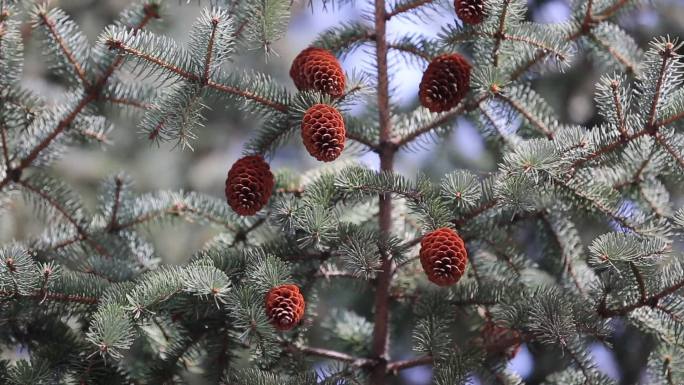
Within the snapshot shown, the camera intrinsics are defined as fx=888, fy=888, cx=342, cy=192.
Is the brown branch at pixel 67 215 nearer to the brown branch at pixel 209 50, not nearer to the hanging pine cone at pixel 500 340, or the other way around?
the brown branch at pixel 209 50

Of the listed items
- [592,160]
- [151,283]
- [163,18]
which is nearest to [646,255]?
[592,160]

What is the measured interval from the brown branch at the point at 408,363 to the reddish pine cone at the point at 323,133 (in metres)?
0.39

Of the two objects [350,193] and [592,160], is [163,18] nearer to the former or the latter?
[350,193]

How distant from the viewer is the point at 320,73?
4.49 ft

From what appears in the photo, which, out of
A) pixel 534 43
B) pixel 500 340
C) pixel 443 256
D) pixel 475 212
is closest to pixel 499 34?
pixel 534 43

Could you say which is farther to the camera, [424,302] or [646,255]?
[424,302]

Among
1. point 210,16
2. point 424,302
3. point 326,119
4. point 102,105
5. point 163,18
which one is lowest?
point 424,302

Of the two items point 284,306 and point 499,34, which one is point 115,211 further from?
point 499,34

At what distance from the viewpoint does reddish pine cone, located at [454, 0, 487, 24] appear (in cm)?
138

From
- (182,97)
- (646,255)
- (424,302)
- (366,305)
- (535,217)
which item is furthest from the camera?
(366,305)

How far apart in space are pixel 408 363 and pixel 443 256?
33 centimetres

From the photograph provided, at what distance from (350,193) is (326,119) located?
0.14 metres

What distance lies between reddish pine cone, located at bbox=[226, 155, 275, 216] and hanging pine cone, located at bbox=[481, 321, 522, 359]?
44 centimetres

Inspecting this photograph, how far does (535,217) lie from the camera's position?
1605 millimetres
